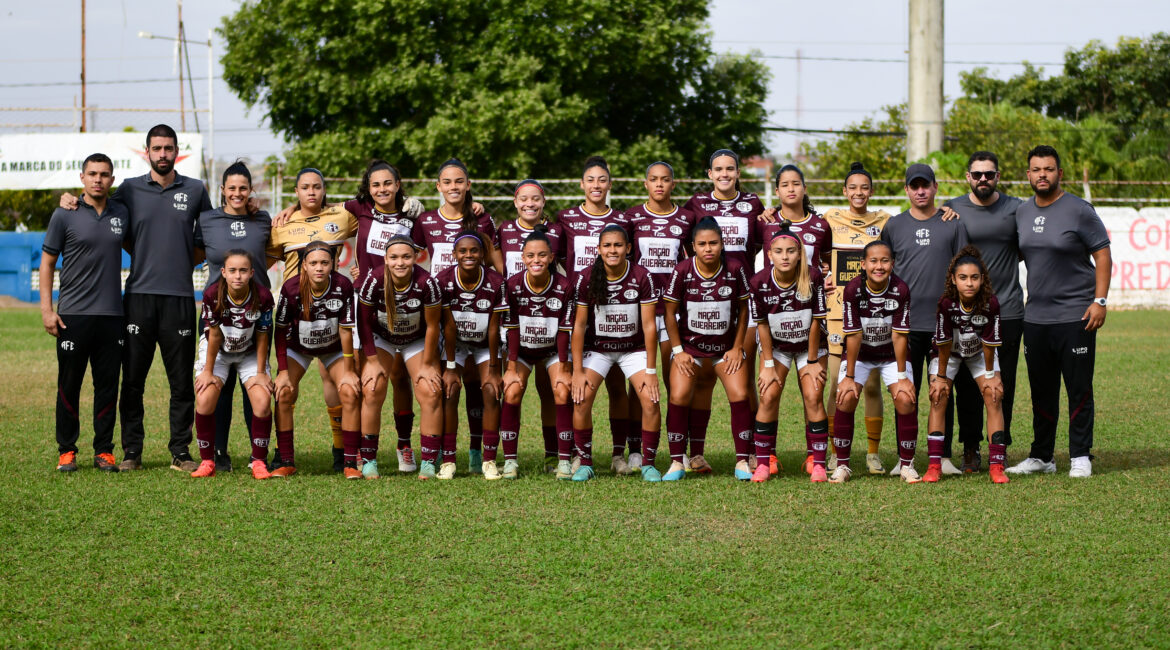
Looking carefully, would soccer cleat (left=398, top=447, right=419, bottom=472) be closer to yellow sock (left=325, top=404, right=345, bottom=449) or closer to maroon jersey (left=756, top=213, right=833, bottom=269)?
yellow sock (left=325, top=404, right=345, bottom=449)

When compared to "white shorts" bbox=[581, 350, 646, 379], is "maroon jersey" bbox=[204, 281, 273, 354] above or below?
above

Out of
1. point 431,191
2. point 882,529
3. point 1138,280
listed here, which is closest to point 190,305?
point 882,529

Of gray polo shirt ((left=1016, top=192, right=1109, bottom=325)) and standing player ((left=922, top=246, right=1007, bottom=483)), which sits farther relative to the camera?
gray polo shirt ((left=1016, top=192, right=1109, bottom=325))

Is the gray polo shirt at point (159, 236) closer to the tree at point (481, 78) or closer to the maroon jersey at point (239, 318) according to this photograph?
the maroon jersey at point (239, 318)

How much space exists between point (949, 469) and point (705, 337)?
6.21 feet

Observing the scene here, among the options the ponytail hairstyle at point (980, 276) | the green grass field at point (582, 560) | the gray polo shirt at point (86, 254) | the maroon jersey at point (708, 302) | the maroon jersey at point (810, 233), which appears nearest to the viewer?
the green grass field at point (582, 560)

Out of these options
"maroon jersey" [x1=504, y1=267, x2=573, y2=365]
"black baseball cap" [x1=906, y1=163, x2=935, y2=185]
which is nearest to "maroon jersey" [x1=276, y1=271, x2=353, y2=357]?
"maroon jersey" [x1=504, y1=267, x2=573, y2=365]

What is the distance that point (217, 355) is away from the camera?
7707 mm

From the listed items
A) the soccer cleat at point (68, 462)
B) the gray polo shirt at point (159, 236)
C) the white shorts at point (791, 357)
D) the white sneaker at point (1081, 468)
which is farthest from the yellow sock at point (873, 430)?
the soccer cleat at point (68, 462)

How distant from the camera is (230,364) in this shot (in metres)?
7.78

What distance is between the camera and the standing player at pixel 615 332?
7.44 meters

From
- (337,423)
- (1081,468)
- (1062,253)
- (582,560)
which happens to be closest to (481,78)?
(337,423)

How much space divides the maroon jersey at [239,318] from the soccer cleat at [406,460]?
123cm

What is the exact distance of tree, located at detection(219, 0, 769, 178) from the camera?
27250mm
